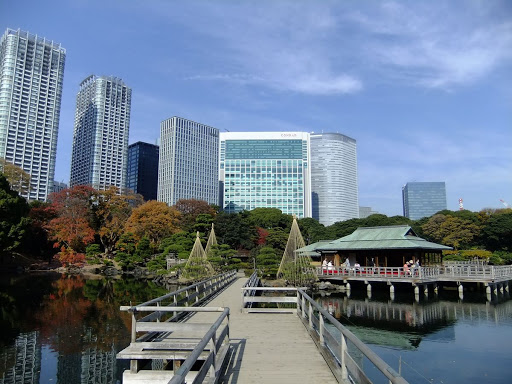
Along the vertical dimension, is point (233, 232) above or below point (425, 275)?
above

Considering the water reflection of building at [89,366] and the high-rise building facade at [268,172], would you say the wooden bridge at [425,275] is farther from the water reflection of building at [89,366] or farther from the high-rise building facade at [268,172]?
the high-rise building facade at [268,172]

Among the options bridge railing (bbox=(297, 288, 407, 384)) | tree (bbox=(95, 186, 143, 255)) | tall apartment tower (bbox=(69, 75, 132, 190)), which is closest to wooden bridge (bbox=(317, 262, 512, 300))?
bridge railing (bbox=(297, 288, 407, 384))

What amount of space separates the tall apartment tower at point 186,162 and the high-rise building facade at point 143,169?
53.2 ft

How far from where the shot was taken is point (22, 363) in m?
9.95

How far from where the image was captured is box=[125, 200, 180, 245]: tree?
149ft

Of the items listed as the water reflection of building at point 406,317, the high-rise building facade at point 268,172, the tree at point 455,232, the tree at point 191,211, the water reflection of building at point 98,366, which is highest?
the high-rise building facade at point 268,172

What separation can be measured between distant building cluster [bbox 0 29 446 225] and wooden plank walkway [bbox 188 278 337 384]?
91.3 m

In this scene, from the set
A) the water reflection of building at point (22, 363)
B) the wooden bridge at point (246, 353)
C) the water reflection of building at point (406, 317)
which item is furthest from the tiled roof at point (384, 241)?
the water reflection of building at point (22, 363)

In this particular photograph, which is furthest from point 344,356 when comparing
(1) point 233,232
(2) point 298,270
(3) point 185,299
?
(1) point 233,232

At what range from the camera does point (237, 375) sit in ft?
18.2

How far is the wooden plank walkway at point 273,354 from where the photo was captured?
215 inches

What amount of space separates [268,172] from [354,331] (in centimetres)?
10487

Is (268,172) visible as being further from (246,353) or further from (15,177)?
(246,353)

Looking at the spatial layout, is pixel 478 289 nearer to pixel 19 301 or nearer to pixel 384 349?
pixel 384 349
